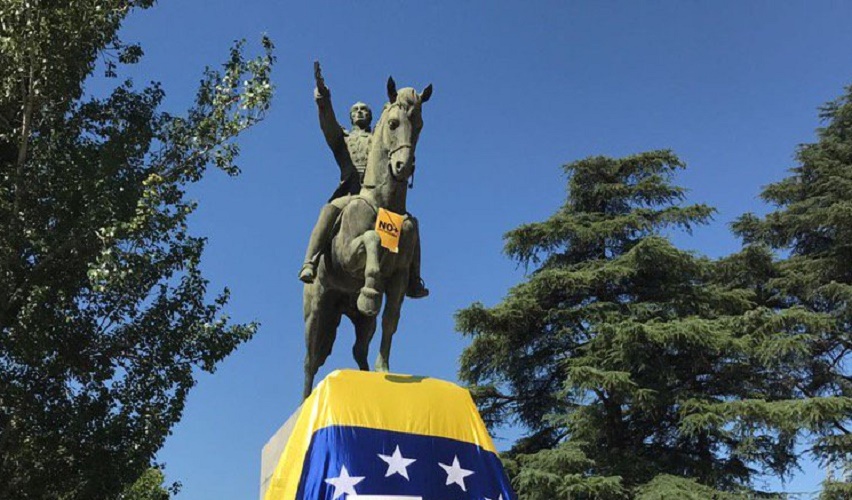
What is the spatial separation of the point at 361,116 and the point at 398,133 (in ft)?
4.02

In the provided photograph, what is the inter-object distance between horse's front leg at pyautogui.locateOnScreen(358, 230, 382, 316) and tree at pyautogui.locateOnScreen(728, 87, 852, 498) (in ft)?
39.3

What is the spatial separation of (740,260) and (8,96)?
1628cm

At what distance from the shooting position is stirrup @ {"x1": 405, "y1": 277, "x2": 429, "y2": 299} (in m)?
6.46

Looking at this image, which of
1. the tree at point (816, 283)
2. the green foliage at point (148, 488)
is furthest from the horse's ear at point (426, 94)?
the tree at point (816, 283)

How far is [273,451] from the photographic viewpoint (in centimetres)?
602

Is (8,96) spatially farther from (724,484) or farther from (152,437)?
(724,484)

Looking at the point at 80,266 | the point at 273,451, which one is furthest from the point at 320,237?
the point at 80,266

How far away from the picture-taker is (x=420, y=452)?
507 centimetres

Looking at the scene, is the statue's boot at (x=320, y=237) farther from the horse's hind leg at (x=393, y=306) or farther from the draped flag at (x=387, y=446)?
the draped flag at (x=387, y=446)

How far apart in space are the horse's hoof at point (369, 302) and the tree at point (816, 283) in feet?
39.5

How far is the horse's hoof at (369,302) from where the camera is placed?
5.61m

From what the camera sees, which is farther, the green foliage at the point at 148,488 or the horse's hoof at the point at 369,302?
the green foliage at the point at 148,488

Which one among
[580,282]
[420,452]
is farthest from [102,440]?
[580,282]

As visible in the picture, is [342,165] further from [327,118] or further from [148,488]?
[148,488]
